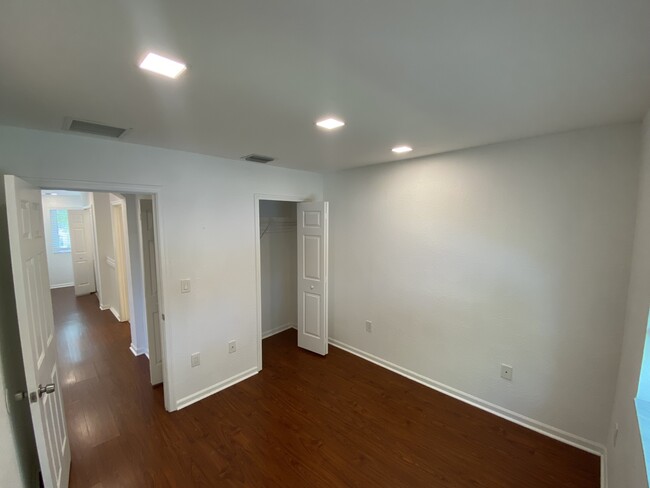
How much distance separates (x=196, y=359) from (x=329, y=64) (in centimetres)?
283

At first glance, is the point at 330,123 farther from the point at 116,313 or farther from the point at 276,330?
the point at 116,313

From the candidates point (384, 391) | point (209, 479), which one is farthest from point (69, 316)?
point (384, 391)

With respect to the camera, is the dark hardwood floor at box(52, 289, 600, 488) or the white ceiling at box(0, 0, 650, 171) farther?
the dark hardwood floor at box(52, 289, 600, 488)

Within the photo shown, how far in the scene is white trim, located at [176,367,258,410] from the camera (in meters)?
2.71

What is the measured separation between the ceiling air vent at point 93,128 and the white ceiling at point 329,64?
0.25 feet

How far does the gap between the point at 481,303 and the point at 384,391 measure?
4.41 ft

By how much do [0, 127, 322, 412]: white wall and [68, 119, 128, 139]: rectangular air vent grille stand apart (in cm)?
17

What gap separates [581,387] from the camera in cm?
214

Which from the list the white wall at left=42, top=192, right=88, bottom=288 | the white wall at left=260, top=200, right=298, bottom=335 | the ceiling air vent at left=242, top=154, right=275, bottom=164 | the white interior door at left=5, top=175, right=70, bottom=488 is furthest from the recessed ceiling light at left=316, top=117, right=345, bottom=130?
the white wall at left=42, top=192, right=88, bottom=288

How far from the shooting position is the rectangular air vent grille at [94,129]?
5.98 feet

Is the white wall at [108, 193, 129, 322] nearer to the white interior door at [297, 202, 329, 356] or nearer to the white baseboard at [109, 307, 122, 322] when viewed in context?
the white baseboard at [109, 307, 122, 322]

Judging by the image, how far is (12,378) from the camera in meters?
1.69

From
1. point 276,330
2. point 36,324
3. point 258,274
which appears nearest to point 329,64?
point 36,324

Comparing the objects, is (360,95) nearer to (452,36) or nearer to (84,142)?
(452,36)
